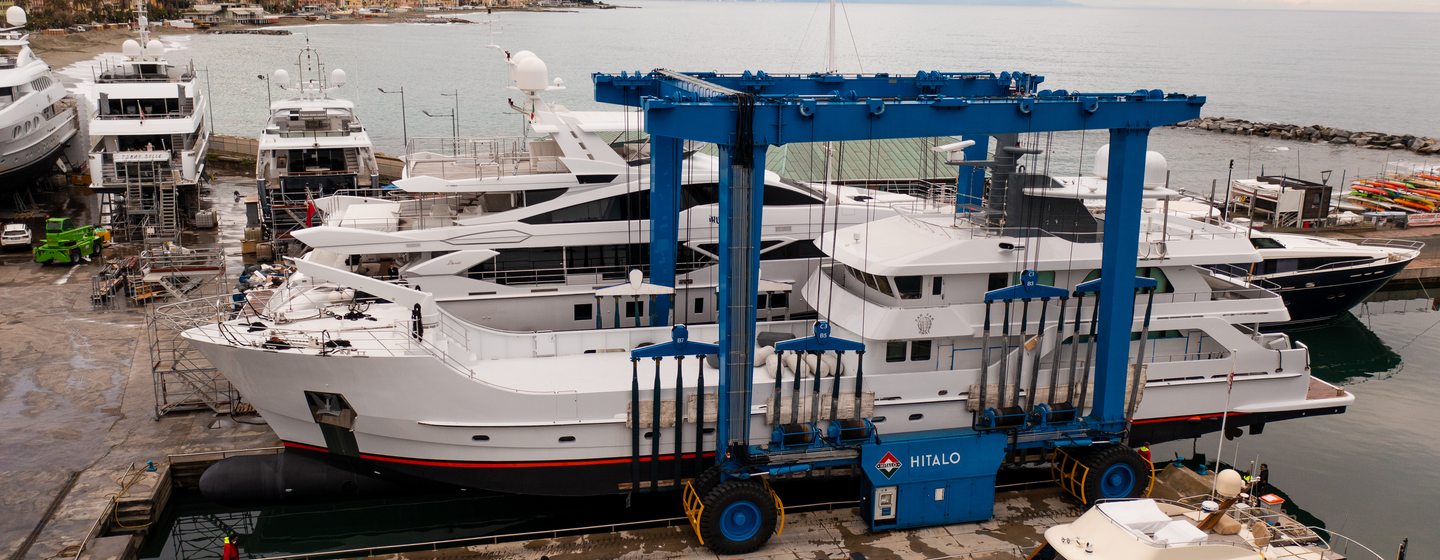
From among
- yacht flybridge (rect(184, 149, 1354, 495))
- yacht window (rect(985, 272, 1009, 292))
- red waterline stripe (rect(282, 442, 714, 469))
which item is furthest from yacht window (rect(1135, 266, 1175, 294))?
red waterline stripe (rect(282, 442, 714, 469))

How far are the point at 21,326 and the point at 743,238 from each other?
1886 centimetres

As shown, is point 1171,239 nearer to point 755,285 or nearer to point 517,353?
point 755,285

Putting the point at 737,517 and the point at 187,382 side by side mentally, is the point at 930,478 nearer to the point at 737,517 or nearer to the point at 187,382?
the point at 737,517

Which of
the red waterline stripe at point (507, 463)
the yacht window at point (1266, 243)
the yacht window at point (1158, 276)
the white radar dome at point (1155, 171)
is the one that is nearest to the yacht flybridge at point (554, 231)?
the red waterline stripe at point (507, 463)

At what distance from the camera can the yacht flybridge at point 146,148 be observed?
108 ft

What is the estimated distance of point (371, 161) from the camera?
1382 inches

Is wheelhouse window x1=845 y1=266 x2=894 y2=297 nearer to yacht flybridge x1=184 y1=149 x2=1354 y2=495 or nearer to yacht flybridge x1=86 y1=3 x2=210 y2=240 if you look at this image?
yacht flybridge x1=184 y1=149 x2=1354 y2=495

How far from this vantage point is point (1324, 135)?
70000mm

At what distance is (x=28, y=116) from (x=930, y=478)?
35.3 metres

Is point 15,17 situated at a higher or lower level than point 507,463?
higher

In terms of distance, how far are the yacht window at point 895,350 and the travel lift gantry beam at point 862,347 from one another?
3.14 feet

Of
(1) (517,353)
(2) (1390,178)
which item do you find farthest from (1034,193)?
(2) (1390,178)

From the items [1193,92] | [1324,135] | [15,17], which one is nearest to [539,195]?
[15,17]

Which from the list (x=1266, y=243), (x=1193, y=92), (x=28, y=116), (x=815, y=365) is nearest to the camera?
(x=815, y=365)
